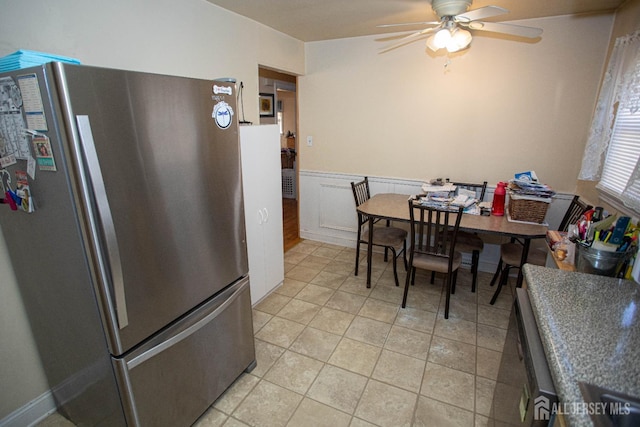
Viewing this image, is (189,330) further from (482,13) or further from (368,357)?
(482,13)

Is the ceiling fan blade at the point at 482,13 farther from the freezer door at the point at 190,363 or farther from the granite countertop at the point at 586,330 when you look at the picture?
the freezer door at the point at 190,363

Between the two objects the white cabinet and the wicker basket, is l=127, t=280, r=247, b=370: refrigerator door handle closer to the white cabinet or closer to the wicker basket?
the white cabinet

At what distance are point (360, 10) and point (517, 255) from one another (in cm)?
231

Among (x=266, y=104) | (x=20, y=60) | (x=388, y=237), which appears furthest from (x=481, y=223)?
(x=266, y=104)

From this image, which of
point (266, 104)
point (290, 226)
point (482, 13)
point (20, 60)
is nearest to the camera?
point (20, 60)

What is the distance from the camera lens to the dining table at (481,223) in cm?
229

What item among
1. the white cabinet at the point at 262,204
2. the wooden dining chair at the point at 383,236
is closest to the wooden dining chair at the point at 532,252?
the wooden dining chair at the point at 383,236

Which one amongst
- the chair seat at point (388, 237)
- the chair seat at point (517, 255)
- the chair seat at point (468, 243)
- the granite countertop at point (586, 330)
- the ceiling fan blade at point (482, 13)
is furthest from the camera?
the chair seat at point (388, 237)

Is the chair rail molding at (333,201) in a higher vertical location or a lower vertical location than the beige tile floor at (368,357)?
higher

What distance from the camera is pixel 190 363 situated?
4.95ft

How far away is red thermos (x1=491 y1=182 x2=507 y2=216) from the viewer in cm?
260

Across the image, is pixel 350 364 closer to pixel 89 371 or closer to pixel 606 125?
pixel 89 371

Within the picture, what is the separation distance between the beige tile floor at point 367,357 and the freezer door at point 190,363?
6.6 inches

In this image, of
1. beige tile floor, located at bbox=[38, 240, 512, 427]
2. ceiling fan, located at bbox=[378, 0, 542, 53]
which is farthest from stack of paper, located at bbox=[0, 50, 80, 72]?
ceiling fan, located at bbox=[378, 0, 542, 53]
